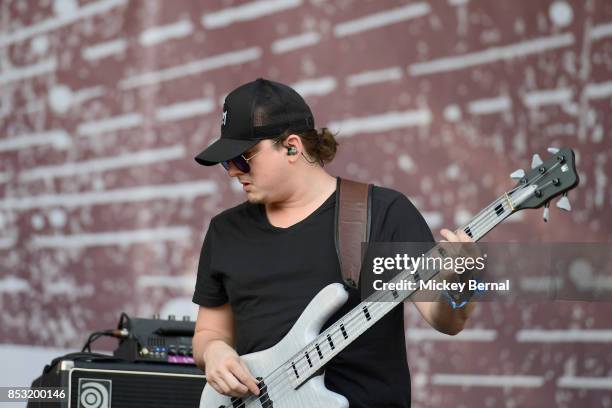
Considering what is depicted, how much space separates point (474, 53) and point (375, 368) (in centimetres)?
204

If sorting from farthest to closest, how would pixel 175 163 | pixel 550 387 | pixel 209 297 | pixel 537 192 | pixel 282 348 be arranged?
pixel 175 163 → pixel 550 387 → pixel 209 297 → pixel 282 348 → pixel 537 192

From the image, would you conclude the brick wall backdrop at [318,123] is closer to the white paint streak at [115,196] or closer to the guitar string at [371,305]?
the white paint streak at [115,196]

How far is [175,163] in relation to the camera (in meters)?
5.26

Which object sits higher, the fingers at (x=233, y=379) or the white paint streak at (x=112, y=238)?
the white paint streak at (x=112, y=238)

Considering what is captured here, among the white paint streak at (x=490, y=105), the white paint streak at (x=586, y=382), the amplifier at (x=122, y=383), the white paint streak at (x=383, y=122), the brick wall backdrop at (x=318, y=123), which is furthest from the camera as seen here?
the white paint streak at (x=383, y=122)

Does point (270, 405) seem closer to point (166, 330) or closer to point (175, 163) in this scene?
point (166, 330)

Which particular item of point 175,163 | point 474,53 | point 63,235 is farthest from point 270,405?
point 63,235

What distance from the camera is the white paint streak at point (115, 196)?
5180 mm

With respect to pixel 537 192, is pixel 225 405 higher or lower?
lower

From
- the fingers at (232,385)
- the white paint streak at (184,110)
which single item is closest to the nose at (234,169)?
the fingers at (232,385)

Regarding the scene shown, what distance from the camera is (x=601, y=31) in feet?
13.5

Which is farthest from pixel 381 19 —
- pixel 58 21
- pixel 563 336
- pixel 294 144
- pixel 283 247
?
pixel 283 247

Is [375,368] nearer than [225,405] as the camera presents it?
Yes

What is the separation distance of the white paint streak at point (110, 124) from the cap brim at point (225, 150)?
8.50 ft
